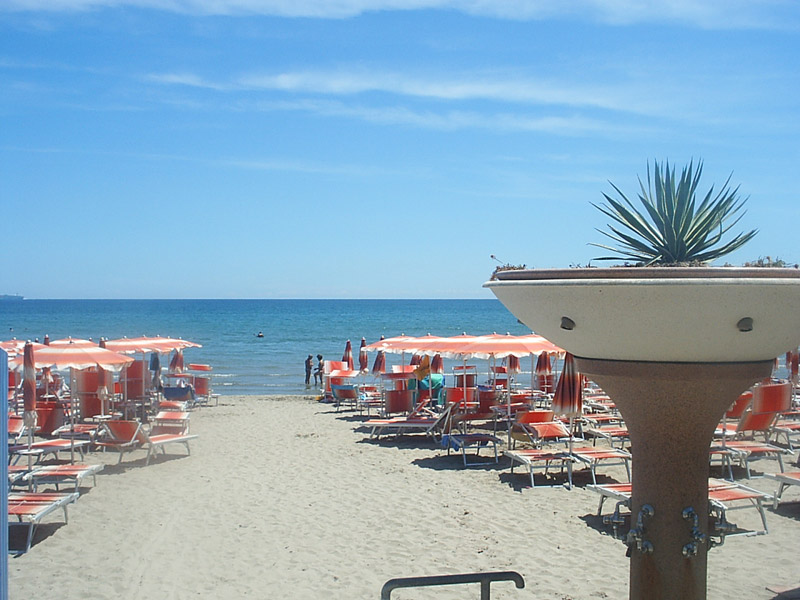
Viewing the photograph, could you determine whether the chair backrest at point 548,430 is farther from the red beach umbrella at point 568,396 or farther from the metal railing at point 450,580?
the metal railing at point 450,580

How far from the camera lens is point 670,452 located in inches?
130

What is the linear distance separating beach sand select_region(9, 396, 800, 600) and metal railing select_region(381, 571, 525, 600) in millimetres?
859

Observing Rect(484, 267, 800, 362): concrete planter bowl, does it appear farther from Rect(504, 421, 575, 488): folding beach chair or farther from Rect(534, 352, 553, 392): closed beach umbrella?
Rect(534, 352, 553, 392): closed beach umbrella

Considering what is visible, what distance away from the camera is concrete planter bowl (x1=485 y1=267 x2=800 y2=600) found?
9.31 feet

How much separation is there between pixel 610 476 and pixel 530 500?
1770 millimetres

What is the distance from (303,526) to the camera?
765 centimetres

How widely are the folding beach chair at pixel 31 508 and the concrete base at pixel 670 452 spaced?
5754mm

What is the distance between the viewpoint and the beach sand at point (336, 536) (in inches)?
237

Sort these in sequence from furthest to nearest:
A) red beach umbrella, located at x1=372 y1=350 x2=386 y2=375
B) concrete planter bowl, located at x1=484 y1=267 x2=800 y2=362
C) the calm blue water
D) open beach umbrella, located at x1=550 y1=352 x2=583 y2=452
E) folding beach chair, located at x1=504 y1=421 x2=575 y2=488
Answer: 1. the calm blue water
2. red beach umbrella, located at x1=372 y1=350 x2=386 y2=375
3. folding beach chair, located at x1=504 y1=421 x2=575 y2=488
4. open beach umbrella, located at x1=550 y1=352 x2=583 y2=452
5. concrete planter bowl, located at x1=484 y1=267 x2=800 y2=362

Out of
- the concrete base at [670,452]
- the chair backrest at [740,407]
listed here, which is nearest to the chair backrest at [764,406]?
the chair backrest at [740,407]

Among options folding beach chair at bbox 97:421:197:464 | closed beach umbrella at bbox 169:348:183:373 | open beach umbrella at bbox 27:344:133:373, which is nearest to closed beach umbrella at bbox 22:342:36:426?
open beach umbrella at bbox 27:344:133:373

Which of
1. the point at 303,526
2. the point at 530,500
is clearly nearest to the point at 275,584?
the point at 303,526

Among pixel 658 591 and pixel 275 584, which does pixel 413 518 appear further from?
pixel 658 591

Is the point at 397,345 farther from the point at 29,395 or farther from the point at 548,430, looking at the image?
the point at 29,395
